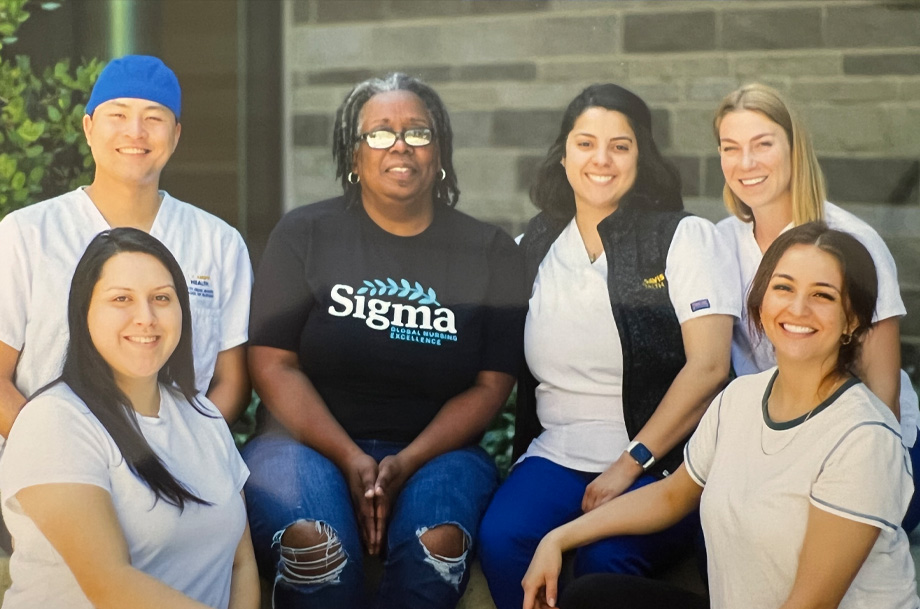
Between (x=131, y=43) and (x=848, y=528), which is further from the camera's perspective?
(x=131, y=43)

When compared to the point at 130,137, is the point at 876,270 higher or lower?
lower

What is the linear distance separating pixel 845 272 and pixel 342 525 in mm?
1185

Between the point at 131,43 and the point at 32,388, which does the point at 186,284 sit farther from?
the point at 131,43

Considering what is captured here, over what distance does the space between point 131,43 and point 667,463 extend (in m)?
1.49

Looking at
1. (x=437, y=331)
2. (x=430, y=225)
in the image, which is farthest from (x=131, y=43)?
(x=437, y=331)

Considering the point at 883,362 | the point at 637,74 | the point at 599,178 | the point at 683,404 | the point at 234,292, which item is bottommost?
the point at 683,404

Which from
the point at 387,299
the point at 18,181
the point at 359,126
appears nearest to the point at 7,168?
the point at 18,181

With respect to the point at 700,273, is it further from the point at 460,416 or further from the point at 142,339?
the point at 142,339

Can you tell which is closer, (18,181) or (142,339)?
(142,339)

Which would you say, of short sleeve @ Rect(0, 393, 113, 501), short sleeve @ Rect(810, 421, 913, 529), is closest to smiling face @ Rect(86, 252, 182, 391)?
short sleeve @ Rect(0, 393, 113, 501)

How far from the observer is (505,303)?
233 centimetres

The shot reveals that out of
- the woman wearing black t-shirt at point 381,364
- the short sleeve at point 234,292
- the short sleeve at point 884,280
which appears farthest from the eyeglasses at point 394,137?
the short sleeve at point 884,280

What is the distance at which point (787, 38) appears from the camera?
2086mm

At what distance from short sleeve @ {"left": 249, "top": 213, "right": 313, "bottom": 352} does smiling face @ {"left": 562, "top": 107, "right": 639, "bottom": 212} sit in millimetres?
619
